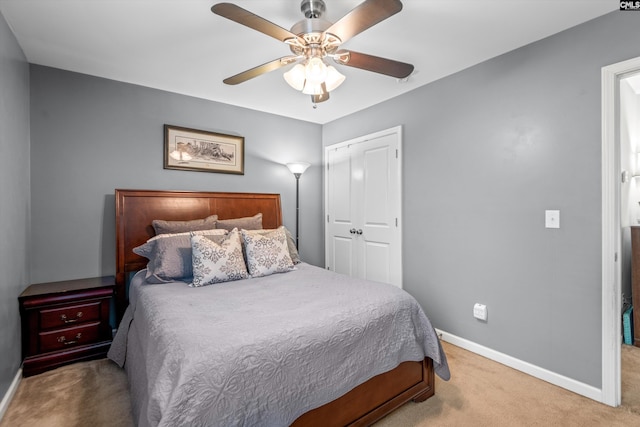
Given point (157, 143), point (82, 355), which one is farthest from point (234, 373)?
point (157, 143)

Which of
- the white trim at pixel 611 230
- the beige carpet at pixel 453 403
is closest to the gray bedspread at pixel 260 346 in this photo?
the beige carpet at pixel 453 403

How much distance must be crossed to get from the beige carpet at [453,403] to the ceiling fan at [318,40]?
211cm

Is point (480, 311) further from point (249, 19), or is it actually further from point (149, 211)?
point (149, 211)

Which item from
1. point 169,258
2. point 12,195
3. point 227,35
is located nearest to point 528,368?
point 169,258

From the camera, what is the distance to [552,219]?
2234 millimetres

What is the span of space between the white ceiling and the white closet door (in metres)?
0.84

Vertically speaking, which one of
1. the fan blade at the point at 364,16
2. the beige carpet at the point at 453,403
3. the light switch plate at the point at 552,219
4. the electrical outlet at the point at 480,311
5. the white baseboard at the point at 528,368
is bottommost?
the beige carpet at the point at 453,403

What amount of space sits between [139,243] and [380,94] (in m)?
2.89

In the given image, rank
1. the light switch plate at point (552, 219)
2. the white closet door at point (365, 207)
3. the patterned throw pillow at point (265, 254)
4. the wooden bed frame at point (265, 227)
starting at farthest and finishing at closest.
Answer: the white closet door at point (365, 207) → the patterned throw pillow at point (265, 254) → the light switch plate at point (552, 219) → the wooden bed frame at point (265, 227)

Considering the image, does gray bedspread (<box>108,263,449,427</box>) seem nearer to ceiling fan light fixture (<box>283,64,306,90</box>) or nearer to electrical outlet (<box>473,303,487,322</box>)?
electrical outlet (<box>473,303,487,322</box>)

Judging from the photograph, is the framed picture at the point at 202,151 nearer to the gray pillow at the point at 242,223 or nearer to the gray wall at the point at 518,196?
the gray pillow at the point at 242,223

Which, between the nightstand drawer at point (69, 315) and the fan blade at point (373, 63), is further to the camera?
the nightstand drawer at point (69, 315)

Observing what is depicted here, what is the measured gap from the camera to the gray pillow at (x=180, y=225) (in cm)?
290

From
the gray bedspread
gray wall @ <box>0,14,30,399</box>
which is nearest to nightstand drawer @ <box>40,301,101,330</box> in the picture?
gray wall @ <box>0,14,30,399</box>
